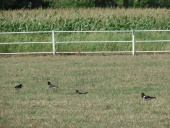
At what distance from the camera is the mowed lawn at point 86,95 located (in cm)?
992

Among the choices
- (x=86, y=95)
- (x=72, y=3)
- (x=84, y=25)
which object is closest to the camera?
(x=86, y=95)

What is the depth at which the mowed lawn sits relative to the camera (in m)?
9.92

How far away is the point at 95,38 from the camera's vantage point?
27.3 metres

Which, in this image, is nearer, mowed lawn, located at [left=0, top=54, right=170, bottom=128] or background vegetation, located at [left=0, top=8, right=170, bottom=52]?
mowed lawn, located at [left=0, top=54, right=170, bottom=128]

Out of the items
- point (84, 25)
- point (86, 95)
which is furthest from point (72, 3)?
point (86, 95)

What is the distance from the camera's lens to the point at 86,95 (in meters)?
13.0

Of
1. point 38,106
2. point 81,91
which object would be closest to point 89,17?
point 81,91

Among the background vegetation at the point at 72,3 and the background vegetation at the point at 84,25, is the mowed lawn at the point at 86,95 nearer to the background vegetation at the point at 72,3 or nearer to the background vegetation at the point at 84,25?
the background vegetation at the point at 84,25

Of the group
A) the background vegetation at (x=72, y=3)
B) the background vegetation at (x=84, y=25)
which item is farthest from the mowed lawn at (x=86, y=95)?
the background vegetation at (x=72, y=3)

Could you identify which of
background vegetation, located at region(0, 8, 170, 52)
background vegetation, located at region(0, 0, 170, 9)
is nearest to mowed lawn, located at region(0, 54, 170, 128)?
background vegetation, located at region(0, 8, 170, 52)

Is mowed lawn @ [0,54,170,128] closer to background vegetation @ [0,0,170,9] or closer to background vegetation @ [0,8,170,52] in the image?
background vegetation @ [0,8,170,52]

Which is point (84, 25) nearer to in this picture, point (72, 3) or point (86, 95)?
point (86, 95)

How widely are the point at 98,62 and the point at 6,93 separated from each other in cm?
853

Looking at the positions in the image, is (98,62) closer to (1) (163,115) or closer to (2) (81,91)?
(2) (81,91)
